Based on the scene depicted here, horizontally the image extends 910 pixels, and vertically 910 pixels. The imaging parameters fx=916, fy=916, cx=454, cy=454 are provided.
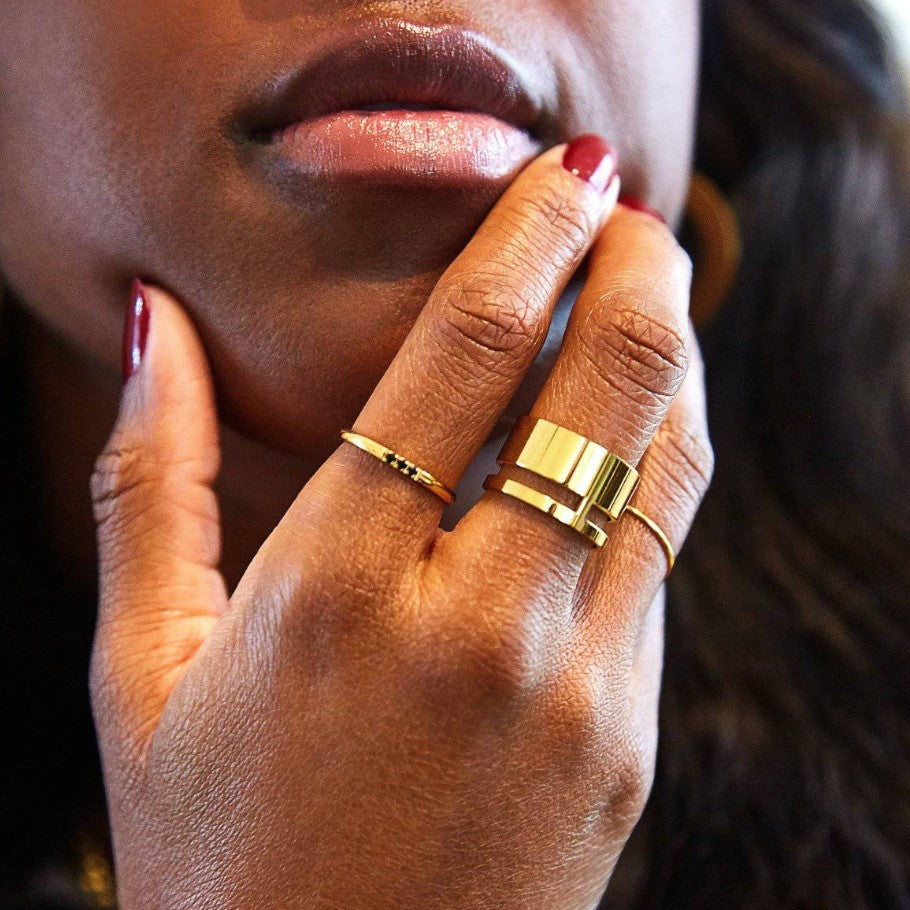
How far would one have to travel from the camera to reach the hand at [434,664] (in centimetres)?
68

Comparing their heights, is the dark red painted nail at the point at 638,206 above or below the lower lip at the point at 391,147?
above

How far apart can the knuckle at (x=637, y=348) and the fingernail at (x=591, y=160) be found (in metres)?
0.14

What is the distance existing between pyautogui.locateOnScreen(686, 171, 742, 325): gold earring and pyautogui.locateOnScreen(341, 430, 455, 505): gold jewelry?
908 millimetres

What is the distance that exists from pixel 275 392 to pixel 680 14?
1.95 ft

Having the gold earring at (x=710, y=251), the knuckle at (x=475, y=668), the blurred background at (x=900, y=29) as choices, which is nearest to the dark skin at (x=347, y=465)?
the knuckle at (x=475, y=668)

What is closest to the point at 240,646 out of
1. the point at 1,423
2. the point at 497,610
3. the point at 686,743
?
the point at 497,610

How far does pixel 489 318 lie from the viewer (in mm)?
705

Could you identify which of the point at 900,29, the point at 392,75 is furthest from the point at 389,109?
the point at 900,29

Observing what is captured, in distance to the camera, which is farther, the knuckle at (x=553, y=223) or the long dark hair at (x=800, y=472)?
the long dark hair at (x=800, y=472)

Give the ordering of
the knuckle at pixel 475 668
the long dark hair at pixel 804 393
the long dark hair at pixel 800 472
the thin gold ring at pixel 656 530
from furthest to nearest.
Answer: the long dark hair at pixel 804 393 < the long dark hair at pixel 800 472 < the thin gold ring at pixel 656 530 < the knuckle at pixel 475 668

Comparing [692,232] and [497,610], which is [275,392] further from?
[692,232]

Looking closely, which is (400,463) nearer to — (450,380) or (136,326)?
(450,380)

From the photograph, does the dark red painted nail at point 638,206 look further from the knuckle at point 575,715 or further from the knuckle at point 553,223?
the knuckle at point 575,715

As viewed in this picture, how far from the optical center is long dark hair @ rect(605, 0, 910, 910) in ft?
4.76
